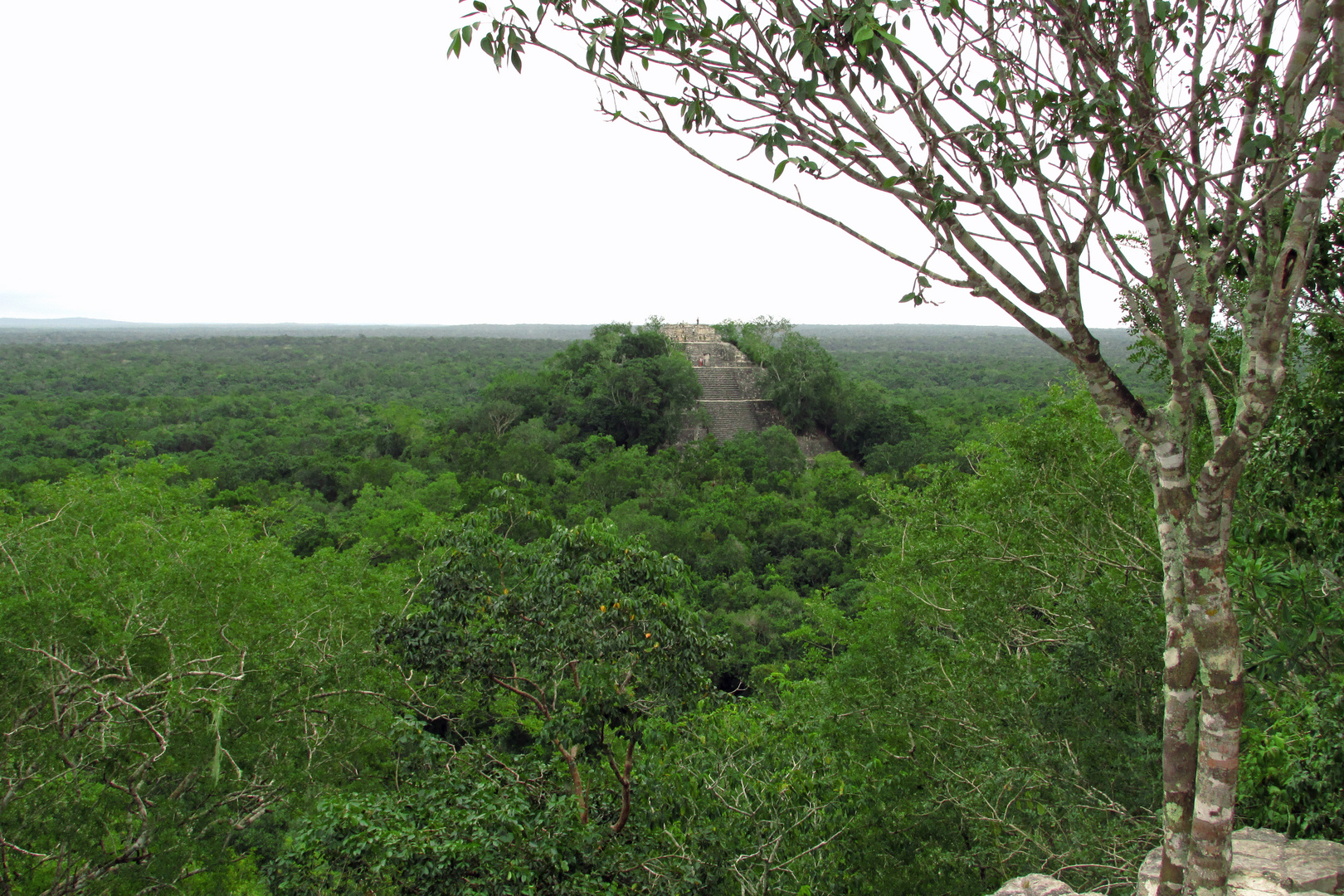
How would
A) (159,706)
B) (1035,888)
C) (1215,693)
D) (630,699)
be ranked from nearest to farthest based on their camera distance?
(1215,693) → (1035,888) → (630,699) → (159,706)

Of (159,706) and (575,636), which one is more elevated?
(575,636)

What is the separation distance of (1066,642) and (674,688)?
3710 millimetres

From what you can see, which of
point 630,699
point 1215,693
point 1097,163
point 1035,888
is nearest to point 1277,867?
point 1035,888

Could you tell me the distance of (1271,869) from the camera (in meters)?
3.73

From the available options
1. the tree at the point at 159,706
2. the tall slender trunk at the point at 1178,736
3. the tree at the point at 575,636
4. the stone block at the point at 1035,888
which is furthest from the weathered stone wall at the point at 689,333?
the tall slender trunk at the point at 1178,736

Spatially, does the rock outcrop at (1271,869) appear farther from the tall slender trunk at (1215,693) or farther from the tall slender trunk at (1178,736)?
the tall slender trunk at (1215,693)

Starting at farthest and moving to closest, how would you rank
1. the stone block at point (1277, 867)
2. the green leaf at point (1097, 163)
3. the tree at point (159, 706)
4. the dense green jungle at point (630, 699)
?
the tree at point (159, 706), the dense green jungle at point (630, 699), the stone block at point (1277, 867), the green leaf at point (1097, 163)

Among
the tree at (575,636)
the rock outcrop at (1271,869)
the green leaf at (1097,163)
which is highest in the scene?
the green leaf at (1097,163)

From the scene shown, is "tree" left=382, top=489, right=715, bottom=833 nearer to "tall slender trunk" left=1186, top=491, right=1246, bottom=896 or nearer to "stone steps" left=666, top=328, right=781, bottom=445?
"tall slender trunk" left=1186, top=491, right=1246, bottom=896

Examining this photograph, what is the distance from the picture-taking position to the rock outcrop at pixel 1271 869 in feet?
11.7

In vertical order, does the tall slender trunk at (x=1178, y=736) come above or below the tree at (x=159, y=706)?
above

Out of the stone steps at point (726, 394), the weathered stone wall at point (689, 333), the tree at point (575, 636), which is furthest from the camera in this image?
the weathered stone wall at point (689, 333)

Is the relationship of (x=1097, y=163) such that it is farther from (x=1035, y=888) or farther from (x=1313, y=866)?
(x=1035, y=888)

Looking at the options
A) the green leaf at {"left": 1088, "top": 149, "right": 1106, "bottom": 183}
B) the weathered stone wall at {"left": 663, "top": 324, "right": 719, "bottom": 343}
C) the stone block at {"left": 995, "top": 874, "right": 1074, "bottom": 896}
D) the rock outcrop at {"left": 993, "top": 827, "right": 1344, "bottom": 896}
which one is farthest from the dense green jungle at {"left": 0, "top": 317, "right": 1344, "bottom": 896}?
the weathered stone wall at {"left": 663, "top": 324, "right": 719, "bottom": 343}
